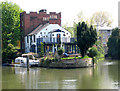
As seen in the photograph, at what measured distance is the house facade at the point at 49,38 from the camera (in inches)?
2176

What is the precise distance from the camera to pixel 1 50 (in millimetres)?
52625

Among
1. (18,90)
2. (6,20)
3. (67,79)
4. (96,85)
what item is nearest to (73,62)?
(67,79)

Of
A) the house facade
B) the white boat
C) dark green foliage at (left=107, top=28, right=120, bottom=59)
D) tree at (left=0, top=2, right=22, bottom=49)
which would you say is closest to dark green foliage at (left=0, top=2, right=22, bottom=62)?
tree at (left=0, top=2, right=22, bottom=49)

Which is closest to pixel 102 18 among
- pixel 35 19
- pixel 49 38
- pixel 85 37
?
pixel 35 19

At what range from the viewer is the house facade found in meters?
55.3

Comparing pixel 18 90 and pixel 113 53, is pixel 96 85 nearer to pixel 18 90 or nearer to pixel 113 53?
pixel 18 90

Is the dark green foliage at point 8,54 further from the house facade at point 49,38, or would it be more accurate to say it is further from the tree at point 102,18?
the tree at point 102,18

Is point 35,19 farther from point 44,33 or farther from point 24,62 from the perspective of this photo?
point 24,62

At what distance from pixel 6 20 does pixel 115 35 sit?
25.3 metres

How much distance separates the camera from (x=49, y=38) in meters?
56.8

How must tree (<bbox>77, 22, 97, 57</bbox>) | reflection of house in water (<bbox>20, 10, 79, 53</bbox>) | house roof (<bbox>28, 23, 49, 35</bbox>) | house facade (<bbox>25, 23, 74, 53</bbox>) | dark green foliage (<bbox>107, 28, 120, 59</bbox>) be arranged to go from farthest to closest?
1. dark green foliage (<bbox>107, 28, 120, 59</bbox>)
2. house roof (<bbox>28, 23, 49, 35</bbox>)
3. reflection of house in water (<bbox>20, 10, 79, 53</bbox>)
4. house facade (<bbox>25, 23, 74, 53</bbox>)
5. tree (<bbox>77, 22, 97, 57</bbox>)

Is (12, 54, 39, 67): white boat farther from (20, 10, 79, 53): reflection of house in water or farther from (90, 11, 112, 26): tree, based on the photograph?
(90, 11, 112, 26): tree

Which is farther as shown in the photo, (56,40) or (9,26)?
(9,26)

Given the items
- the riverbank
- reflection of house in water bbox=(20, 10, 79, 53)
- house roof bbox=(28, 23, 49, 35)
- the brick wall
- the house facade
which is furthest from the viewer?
the brick wall
